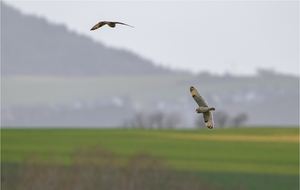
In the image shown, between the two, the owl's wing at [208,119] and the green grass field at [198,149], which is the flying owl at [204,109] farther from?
the green grass field at [198,149]

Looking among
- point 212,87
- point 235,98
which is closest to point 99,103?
point 235,98

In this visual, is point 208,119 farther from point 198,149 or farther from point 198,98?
point 198,149

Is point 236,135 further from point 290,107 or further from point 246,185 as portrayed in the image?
point 290,107

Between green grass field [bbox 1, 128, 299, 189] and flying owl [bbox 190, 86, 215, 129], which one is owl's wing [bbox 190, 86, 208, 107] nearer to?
flying owl [bbox 190, 86, 215, 129]

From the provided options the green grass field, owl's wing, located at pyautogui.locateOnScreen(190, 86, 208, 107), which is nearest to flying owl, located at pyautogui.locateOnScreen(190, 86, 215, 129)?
owl's wing, located at pyautogui.locateOnScreen(190, 86, 208, 107)

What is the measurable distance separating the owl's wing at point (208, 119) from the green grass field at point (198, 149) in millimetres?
45497

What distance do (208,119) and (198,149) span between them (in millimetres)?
69505

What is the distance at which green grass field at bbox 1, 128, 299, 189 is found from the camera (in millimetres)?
57688

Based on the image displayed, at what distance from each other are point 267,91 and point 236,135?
7510 centimetres

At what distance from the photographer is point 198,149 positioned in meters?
75.3

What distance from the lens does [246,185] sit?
52.5 meters

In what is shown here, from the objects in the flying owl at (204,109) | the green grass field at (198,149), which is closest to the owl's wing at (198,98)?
the flying owl at (204,109)

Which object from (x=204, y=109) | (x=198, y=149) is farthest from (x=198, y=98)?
(x=198, y=149)

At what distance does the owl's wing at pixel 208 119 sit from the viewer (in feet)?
19.1
